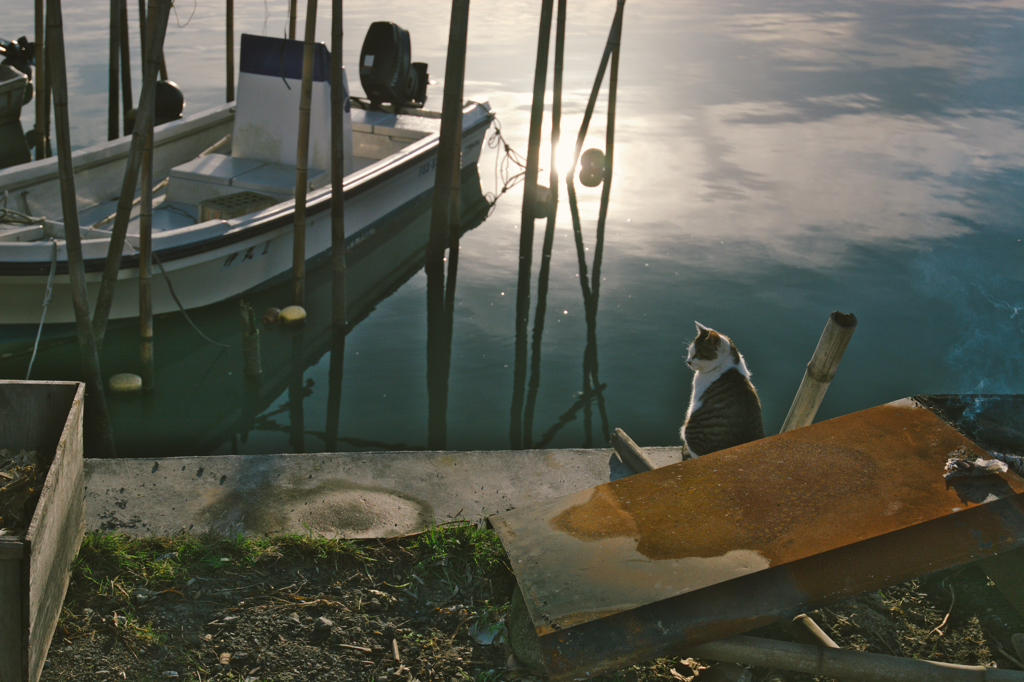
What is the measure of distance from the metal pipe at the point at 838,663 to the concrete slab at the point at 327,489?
1.50m

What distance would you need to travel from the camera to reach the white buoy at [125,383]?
6.11m

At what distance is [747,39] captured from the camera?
21609mm

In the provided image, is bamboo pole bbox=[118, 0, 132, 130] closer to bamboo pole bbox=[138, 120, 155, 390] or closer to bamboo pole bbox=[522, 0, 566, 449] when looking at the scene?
bamboo pole bbox=[522, 0, 566, 449]

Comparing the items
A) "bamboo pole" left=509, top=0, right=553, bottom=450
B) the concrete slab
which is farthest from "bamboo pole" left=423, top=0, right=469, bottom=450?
the concrete slab

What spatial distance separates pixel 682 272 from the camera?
9.11 meters

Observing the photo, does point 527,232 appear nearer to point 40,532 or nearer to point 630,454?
point 630,454

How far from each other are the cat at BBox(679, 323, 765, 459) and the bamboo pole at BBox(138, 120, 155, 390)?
377 centimetres

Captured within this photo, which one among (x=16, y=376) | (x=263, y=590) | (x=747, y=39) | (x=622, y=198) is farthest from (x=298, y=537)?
(x=747, y=39)

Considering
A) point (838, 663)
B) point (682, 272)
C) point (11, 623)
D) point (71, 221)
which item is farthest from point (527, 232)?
point (11, 623)

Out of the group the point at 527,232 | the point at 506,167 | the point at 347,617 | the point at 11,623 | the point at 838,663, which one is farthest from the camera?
the point at 506,167

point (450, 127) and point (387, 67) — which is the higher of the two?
point (387, 67)

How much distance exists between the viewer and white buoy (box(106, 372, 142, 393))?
6109 millimetres

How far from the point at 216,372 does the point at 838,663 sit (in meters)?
5.57

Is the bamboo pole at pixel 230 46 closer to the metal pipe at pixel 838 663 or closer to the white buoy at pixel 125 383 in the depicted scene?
the white buoy at pixel 125 383
